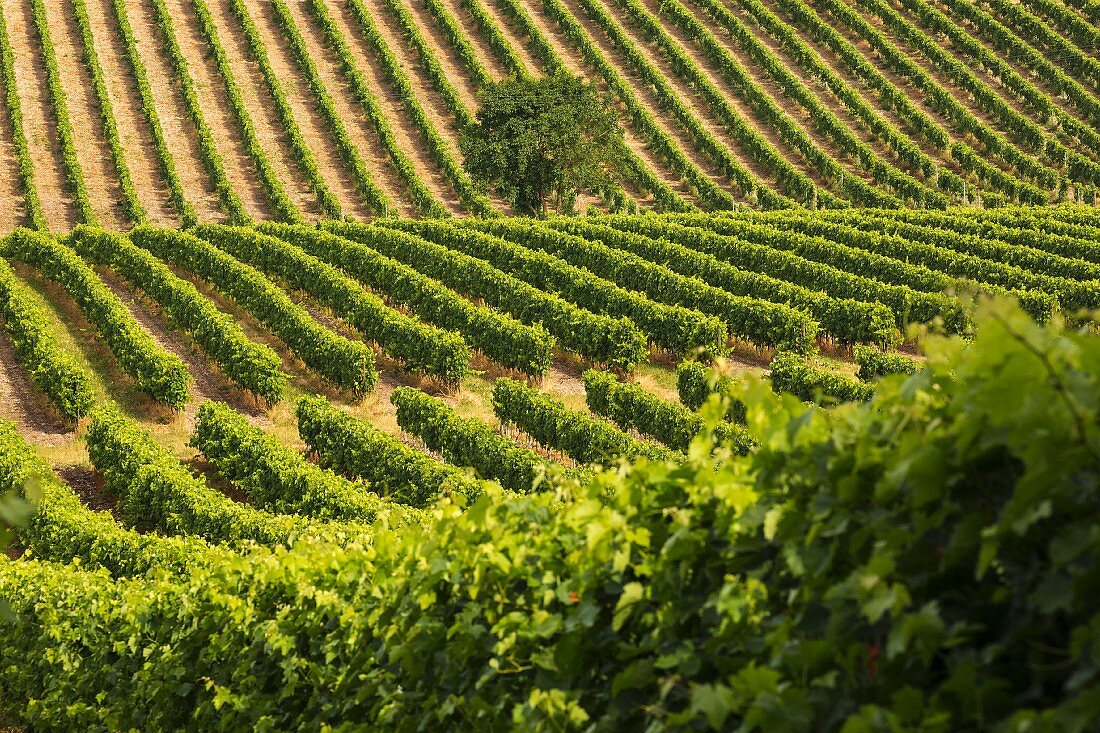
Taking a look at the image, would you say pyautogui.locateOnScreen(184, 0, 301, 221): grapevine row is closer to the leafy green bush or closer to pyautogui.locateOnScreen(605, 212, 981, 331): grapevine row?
pyautogui.locateOnScreen(605, 212, 981, 331): grapevine row

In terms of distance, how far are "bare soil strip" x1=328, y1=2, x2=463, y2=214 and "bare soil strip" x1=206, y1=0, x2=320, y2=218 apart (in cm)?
499

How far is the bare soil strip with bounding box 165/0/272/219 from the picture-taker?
195 feet

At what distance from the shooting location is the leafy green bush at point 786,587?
3.30 meters

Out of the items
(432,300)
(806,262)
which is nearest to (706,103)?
(806,262)

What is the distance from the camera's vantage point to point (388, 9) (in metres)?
80.6

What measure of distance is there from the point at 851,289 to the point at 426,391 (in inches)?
519

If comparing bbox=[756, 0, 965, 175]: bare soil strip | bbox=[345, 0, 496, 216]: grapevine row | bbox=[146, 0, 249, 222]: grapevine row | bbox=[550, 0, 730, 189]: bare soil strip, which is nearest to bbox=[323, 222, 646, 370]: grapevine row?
bbox=[345, 0, 496, 216]: grapevine row

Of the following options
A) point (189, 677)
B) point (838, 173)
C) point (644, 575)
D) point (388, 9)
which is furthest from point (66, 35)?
point (644, 575)

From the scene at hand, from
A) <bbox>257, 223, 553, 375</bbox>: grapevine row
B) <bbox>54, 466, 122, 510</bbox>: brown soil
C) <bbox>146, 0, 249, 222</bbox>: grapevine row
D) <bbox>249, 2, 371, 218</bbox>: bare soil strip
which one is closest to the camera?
<bbox>54, 466, 122, 510</bbox>: brown soil

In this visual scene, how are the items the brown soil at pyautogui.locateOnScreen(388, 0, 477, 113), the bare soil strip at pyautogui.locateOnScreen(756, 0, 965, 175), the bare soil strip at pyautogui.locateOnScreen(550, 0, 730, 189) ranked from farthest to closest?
1. the brown soil at pyautogui.locateOnScreen(388, 0, 477, 113)
2. the bare soil strip at pyautogui.locateOnScreen(550, 0, 730, 189)
3. the bare soil strip at pyautogui.locateOnScreen(756, 0, 965, 175)

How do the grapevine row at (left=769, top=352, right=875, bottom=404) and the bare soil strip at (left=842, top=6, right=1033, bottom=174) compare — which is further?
the bare soil strip at (left=842, top=6, right=1033, bottom=174)

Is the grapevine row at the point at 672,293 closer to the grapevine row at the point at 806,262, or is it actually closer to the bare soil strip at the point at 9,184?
the grapevine row at the point at 806,262

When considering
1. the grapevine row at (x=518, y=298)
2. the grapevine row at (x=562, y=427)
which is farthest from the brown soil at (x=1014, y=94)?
the grapevine row at (x=562, y=427)

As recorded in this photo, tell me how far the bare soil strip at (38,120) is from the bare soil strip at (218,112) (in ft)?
25.3
